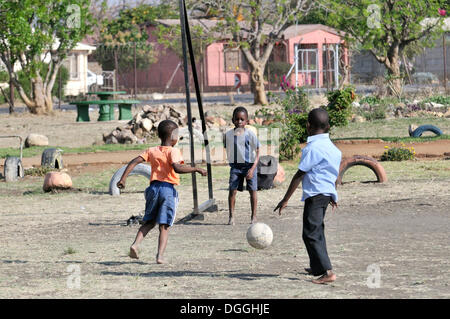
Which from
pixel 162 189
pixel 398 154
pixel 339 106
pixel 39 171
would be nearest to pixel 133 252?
pixel 162 189

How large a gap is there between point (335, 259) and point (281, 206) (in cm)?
112

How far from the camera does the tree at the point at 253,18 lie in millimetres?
31062

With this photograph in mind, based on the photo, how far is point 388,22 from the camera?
31578 mm

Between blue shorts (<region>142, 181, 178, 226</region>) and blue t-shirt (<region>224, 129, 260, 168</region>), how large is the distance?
7.73 ft

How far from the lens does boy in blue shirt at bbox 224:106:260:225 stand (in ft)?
34.0

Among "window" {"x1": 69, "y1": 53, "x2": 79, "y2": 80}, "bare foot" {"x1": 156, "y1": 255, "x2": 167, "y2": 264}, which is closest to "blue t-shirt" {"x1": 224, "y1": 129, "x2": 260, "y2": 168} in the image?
"bare foot" {"x1": 156, "y1": 255, "x2": 167, "y2": 264}

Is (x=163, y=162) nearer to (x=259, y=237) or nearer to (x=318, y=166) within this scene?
(x=259, y=237)

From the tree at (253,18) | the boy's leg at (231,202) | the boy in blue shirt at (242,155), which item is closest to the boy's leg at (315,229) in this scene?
the boy in blue shirt at (242,155)

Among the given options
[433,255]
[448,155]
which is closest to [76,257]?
[433,255]

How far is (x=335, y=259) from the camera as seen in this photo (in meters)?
8.07

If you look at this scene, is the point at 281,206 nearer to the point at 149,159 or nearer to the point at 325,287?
the point at 325,287

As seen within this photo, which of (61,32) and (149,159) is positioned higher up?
(61,32)
